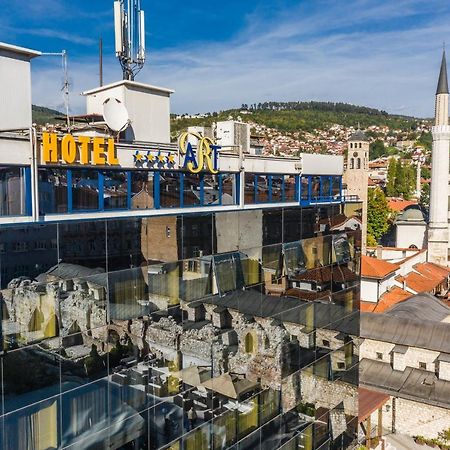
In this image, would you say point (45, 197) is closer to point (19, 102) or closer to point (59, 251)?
point (59, 251)

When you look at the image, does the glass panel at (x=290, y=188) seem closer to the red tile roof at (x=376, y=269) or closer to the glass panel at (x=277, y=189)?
the glass panel at (x=277, y=189)

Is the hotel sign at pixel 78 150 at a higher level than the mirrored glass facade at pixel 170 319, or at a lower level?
higher

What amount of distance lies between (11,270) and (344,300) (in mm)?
13793

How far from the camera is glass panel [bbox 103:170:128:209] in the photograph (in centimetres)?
1142

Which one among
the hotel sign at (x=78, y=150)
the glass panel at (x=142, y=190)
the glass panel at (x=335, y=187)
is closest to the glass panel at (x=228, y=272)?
the glass panel at (x=142, y=190)

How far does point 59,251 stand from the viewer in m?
9.90

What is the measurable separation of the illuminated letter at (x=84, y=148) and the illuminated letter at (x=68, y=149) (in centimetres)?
23

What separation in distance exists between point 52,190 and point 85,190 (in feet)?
2.60

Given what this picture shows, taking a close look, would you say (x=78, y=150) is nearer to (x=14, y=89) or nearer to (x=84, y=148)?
(x=84, y=148)

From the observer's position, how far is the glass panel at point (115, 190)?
11.4 meters

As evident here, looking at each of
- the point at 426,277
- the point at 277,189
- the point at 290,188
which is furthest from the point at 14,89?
the point at 426,277

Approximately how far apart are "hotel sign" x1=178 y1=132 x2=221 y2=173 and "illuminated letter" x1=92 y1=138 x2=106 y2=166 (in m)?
2.36

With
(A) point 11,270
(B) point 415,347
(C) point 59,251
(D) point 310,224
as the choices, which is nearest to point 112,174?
(C) point 59,251

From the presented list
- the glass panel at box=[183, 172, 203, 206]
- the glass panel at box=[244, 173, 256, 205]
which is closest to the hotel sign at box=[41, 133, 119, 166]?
the glass panel at box=[183, 172, 203, 206]
